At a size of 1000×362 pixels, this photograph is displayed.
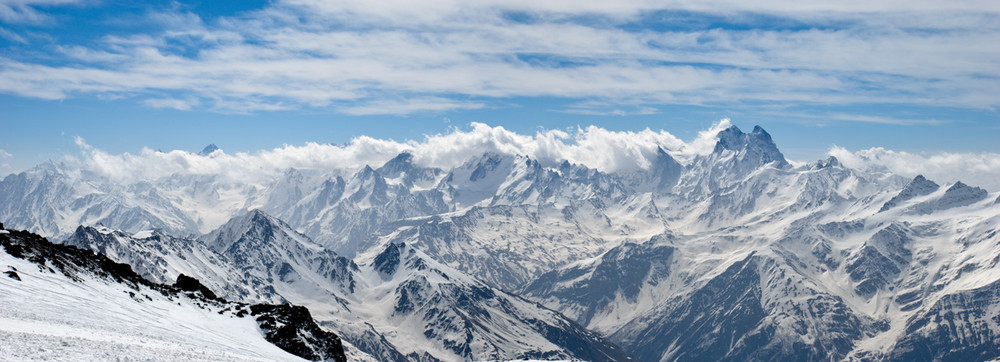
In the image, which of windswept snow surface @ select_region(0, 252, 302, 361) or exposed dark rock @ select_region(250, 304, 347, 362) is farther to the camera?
exposed dark rock @ select_region(250, 304, 347, 362)

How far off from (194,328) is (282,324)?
13.7 m

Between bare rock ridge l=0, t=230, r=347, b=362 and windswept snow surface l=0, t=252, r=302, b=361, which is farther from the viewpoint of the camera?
bare rock ridge l=0, t=230, r=347, b=362

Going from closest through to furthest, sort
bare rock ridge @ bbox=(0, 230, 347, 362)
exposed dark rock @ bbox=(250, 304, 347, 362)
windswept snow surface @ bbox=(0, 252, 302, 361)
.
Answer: windswept snow surface @ bbox=(0, 252, 302, 361)
bare rock ridge @ bbox=(0, 230, 347, 362)
exposed dark rock @ bbox=(250, 304, 347, 362)

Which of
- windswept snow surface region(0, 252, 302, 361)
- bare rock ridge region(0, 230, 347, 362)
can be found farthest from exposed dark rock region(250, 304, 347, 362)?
windswept snow surface region(0, 252, 302, 361)

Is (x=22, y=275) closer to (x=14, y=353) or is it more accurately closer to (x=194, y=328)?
(x=194, y=328)

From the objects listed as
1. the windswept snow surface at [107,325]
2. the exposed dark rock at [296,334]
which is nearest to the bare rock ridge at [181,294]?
the exposed dark rock at [296,334]

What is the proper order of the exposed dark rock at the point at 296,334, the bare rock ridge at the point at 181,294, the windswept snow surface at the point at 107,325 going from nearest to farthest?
1. the windswept snow surface at the point at 107,325
2. the bare rock ridge at the point at 181,294
3. the exposed dark rock at the point at 296,334

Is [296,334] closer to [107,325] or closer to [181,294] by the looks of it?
[181,294]

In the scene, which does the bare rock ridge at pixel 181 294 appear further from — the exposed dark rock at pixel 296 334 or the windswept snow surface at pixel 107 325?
the windswept snow surface at pixel 107 325

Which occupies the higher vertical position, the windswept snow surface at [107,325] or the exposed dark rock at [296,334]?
the windswept snow surface at [107,325]

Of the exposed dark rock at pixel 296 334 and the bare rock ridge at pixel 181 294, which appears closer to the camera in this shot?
the bare rock ridge at pixel 181 294

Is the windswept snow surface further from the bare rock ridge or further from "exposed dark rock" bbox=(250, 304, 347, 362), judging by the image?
"exposed dark rock" bbox=(250, 304, 347, 362)

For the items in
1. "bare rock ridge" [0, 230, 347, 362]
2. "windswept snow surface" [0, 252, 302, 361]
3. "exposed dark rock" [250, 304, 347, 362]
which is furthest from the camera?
"exposed dark rock" [250, 304, 347, 362]

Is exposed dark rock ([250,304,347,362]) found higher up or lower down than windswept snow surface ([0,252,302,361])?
lower down
